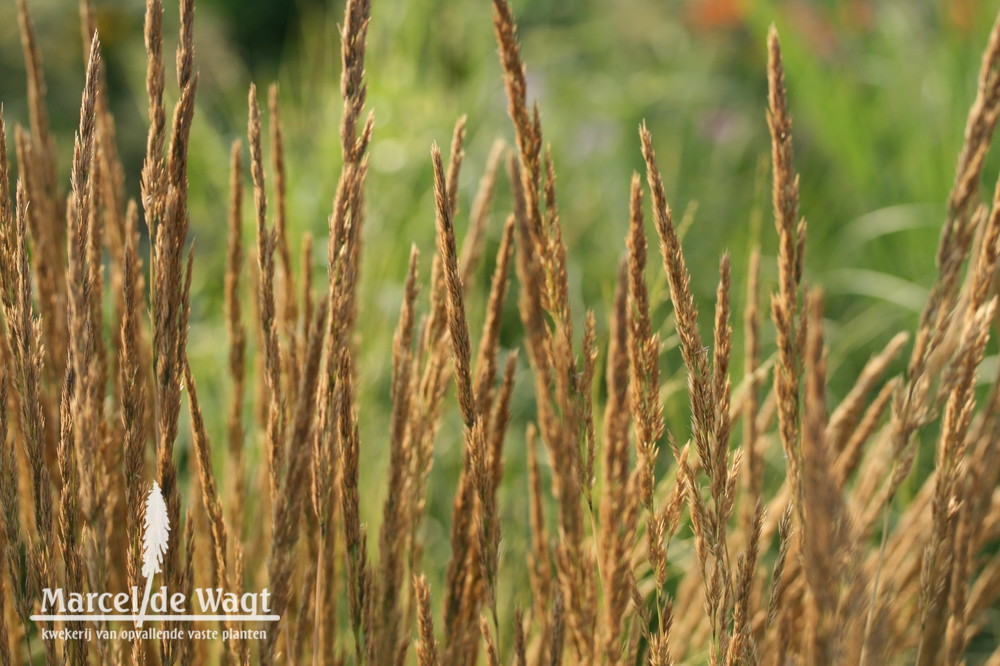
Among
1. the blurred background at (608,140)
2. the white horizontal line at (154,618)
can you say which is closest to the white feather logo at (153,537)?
the white horizontal line at (154,618)

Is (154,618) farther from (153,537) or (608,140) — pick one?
(608,140)

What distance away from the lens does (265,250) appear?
75cm

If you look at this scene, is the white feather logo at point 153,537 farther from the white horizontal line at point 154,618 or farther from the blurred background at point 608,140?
the blurred background at point 608,140

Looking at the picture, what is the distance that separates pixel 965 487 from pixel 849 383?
126cm

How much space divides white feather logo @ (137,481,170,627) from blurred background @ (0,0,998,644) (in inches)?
29.9

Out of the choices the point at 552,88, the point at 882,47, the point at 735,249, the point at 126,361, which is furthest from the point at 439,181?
the point at 882,47

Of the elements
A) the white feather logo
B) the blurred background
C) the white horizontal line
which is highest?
the blurred background

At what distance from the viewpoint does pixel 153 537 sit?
0.82 metres

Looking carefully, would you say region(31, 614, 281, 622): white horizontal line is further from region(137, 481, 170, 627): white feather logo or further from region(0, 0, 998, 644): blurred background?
region(0, 0, 998, 644): blurred background

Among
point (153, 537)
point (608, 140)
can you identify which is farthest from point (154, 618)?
point (608, 140)

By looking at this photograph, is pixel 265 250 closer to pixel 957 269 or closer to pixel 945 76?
pixel 957 269

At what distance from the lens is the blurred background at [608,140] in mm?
2123

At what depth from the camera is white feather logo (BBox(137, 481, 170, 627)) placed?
798 millimetres

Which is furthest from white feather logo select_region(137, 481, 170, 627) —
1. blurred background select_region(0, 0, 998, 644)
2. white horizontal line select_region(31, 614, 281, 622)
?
blurred background select_region(0, 0, 998, 644)
